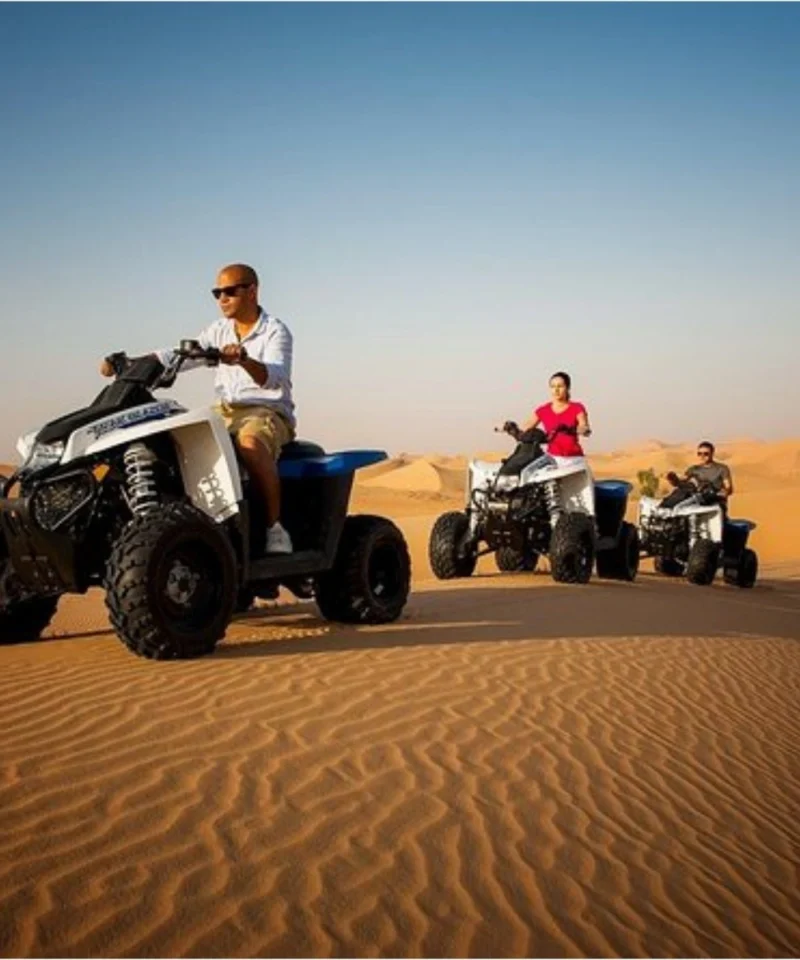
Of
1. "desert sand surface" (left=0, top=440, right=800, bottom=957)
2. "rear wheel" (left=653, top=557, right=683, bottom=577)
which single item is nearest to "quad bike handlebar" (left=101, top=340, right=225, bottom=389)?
"desert sand surface" (left=0, top=440, right=800, bottom=957)

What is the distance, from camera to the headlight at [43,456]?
222 inches

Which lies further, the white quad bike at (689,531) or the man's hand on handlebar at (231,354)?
the white quad bike at (689,531)

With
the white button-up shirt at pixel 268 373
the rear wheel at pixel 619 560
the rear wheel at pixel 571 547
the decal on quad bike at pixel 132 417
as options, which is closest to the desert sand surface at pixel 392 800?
the decal on quad bike at pixel 132 417

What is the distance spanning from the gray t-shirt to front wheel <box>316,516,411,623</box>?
971cm

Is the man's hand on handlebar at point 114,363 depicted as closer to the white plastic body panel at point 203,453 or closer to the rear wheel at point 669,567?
the white plastic body panel at point 203,453

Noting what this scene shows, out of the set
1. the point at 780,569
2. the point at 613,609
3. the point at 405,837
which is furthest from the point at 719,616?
the point at 780,569

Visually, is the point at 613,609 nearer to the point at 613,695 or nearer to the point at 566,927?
the point at 613,695

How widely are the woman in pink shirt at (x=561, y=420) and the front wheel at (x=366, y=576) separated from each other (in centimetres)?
474

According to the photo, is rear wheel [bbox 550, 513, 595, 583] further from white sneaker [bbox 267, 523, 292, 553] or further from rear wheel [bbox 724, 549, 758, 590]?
white sneaker [bbox 267, 523, 292, 553]

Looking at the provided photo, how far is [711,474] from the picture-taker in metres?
16.6

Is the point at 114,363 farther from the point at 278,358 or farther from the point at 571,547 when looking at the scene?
the point at 571,547

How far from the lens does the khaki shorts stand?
6621 millimetres

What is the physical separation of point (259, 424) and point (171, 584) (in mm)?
1404

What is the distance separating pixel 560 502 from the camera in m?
12.7
